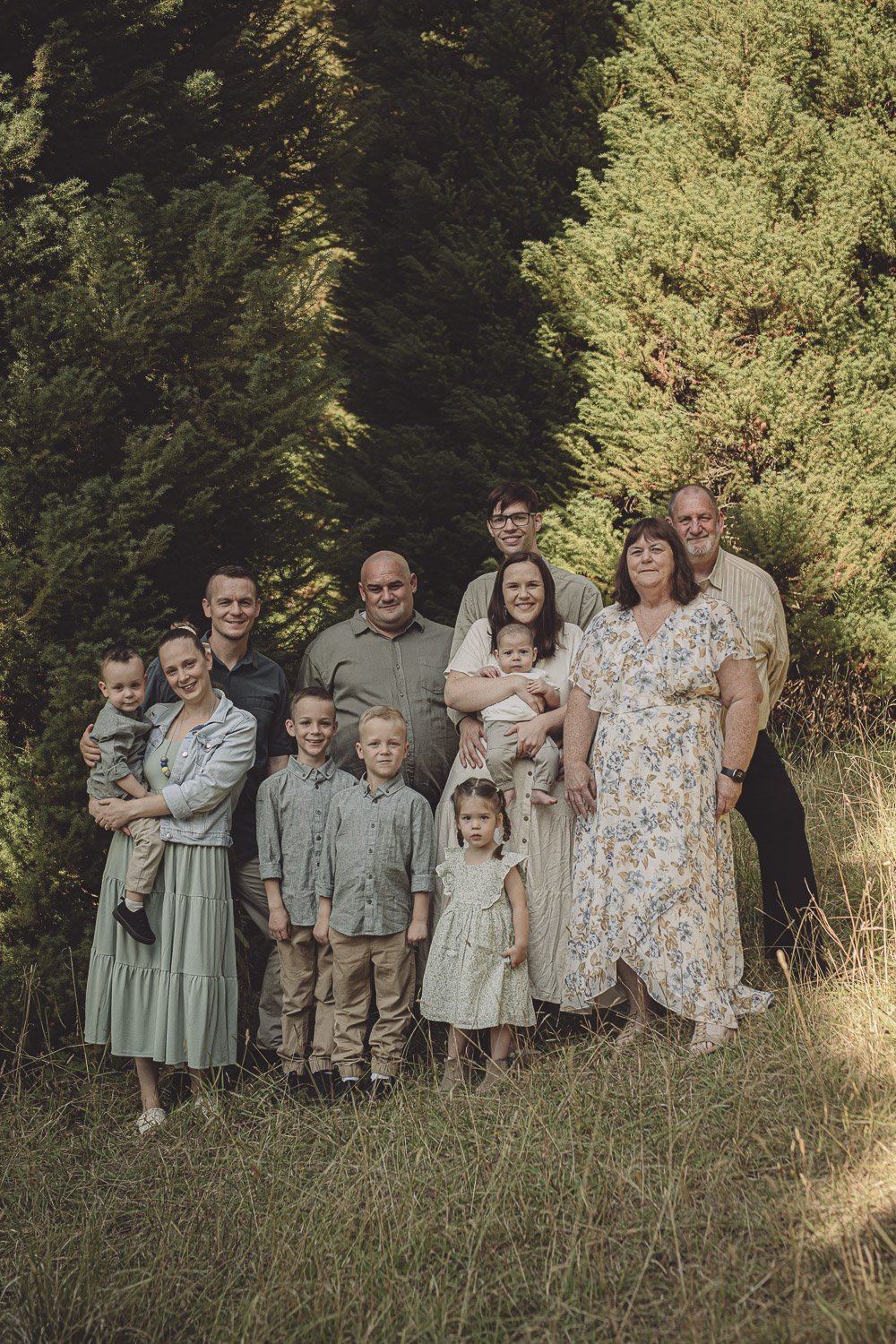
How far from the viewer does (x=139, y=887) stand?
4031 millimetres

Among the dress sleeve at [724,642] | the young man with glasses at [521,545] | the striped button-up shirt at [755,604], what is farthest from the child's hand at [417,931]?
the striped button-up shirt at [755,604]

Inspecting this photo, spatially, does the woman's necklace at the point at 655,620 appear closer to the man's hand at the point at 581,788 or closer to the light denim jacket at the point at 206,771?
the man's hand at the point at 581,788

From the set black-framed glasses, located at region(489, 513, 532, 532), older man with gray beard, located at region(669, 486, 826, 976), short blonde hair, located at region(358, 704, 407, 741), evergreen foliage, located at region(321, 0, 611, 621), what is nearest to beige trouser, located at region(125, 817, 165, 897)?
short blonde hair, located at region(358, 704, 407, 741)

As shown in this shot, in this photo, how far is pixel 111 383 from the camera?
464cm

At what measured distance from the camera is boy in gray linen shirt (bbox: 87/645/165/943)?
13.2 feet

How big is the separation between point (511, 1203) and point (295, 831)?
1.62 metres

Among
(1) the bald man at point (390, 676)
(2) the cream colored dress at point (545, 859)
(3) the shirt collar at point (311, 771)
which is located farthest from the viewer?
(1) the bald man at point (390, 676)

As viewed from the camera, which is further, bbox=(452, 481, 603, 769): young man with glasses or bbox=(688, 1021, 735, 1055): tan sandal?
bbox=(452, 481, 603, 769): young man with glasses

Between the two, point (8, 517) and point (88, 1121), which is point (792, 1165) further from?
point (8, 517)

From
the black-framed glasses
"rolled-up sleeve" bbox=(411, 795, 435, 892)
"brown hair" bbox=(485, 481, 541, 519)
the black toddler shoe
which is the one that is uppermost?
"brown hair" bbox=(485, 481, 541, 519)

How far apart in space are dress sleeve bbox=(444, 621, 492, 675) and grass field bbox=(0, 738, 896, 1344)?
55.9 inches

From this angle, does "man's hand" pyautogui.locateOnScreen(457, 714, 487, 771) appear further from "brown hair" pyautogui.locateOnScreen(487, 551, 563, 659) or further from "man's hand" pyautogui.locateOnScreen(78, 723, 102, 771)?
"man's hand" pyautogui.locateOnScreen(78, 723, 102, 771)

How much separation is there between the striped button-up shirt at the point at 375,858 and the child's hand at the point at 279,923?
0.16 meters

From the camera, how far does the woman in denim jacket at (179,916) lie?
405 cm
